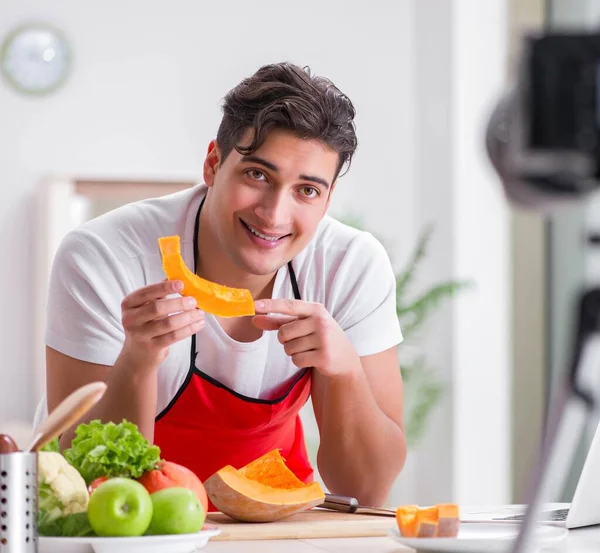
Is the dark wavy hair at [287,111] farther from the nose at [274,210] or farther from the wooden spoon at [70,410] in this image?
the wooden spoon at [70,410]

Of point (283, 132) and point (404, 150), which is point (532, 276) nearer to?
point (404, 150)

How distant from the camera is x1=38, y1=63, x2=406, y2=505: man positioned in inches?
79.2

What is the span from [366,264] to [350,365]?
354mm

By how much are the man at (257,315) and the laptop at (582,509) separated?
452 mm

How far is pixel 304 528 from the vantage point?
155 cm

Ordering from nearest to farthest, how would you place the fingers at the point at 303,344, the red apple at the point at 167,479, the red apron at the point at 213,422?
1. the red apple at the point at 167,479
2. the fingers at the point at 303,344
3. the red apron at the point at 213,422

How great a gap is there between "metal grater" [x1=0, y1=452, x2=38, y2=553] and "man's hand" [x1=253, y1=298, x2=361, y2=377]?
2.80 feet

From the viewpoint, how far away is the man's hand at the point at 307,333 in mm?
1966

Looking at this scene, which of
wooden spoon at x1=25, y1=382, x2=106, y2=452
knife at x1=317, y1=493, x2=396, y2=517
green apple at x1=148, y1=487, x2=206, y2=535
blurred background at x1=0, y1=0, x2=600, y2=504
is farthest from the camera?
blurred background at x1=0, y1=0, x2=600, y2=504

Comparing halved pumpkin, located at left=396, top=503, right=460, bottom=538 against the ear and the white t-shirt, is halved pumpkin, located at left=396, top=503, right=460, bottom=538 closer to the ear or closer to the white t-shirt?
the white t-shirt

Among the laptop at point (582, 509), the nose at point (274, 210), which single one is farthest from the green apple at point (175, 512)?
the nose at point (274, 210)

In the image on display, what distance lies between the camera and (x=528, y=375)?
16.4 feet

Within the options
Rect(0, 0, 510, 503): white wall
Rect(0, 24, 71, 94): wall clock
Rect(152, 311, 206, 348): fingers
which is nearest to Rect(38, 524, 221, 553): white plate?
Rect(152, 311, 206, 348): fingers

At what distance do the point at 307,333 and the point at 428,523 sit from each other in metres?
0.73
